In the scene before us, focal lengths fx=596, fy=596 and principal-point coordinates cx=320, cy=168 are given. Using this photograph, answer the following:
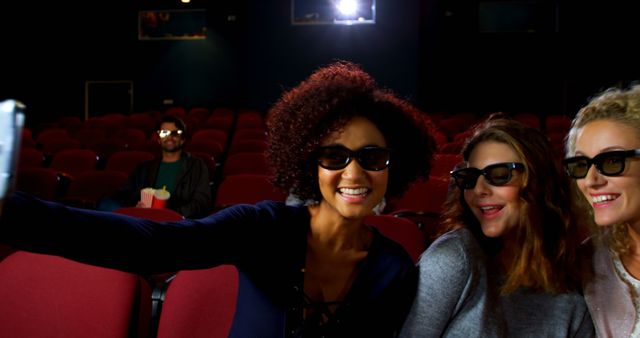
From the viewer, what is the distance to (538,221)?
1.81 meters

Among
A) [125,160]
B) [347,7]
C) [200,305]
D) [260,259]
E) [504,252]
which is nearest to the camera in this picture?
[260,259]

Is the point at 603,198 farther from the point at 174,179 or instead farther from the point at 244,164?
the point at 244,164

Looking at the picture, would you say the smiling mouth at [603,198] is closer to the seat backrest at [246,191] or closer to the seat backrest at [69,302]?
the seat backrest at [69,302]

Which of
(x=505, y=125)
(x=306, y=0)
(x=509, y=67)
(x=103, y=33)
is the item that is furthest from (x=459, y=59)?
(x=505, y=125)

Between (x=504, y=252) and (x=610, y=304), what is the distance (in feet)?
1.08

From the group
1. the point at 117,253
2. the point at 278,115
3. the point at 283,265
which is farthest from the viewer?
the point at 278,115

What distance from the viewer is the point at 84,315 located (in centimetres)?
189

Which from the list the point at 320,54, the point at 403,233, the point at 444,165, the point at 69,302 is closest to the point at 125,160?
the point at 444,165

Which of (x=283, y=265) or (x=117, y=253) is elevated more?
(x=117, y=253)

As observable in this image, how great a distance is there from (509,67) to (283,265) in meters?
13.7

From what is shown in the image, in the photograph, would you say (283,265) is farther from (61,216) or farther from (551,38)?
(551,38)

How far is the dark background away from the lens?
42.9ft

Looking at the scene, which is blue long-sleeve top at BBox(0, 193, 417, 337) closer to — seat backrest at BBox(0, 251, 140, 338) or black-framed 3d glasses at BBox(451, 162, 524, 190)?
black-framed 3d glasses at BBox(451, 162, 524, 190)

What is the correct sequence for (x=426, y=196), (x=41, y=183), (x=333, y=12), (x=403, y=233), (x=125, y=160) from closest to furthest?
1. (x=403, y=233)
2. (x=426, y=196)
3. (x=41, y=183)
4. (x=125, y=160)
5. (x=333, y=12)
